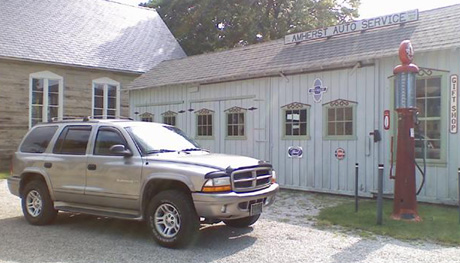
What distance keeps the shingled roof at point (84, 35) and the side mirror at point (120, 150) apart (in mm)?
14044

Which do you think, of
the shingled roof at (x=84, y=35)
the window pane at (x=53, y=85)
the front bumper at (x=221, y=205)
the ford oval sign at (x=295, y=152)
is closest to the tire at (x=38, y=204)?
the front bumper at (x=221, y=205)

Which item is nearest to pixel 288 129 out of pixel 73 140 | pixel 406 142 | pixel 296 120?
pixel 296 120

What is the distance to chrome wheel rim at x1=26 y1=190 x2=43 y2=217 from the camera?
7887 millimetres

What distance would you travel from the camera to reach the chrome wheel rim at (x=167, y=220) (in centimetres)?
629

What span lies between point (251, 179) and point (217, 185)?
26.7 inches

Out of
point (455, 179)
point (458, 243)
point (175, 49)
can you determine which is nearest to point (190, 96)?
point (455, 179)

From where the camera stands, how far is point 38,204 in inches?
313

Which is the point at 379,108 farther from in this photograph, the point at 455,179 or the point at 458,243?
A: the point at 458,243

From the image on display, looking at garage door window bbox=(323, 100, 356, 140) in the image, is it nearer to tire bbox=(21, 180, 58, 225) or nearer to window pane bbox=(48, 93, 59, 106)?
tire bbox=(21, 180, 58, 225)

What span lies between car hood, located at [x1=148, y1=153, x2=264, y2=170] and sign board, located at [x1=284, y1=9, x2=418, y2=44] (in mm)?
6540

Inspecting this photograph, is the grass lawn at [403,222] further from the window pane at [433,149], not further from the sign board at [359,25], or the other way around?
the sign board at [359,25]

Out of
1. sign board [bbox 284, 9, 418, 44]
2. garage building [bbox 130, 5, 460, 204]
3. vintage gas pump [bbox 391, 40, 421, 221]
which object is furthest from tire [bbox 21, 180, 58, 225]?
sign board [bbox 284, 9, 418, 44]

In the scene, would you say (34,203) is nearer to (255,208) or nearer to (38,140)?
(38,140)

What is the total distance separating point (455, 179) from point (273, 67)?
18.0 ft
